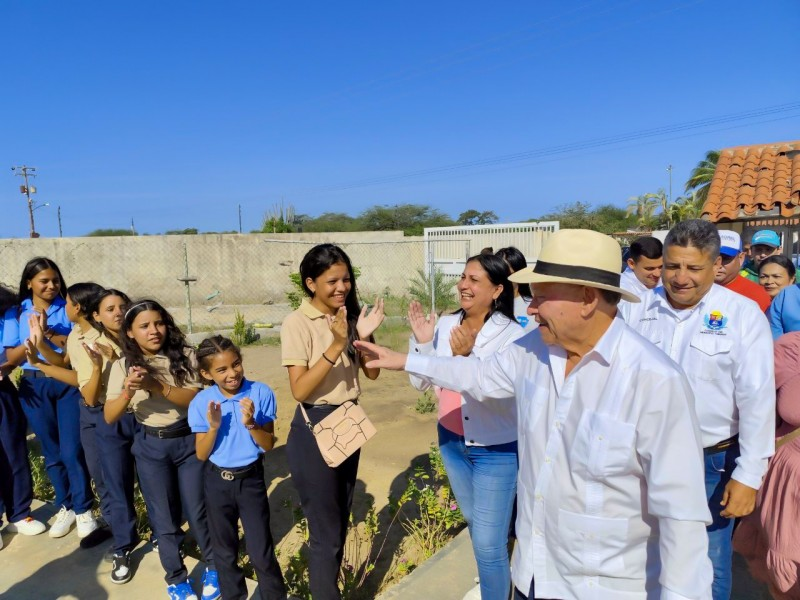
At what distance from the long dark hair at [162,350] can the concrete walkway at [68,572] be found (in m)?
1.22

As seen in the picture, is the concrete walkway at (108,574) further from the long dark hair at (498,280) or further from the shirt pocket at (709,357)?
the shirt pocket at (709,357)

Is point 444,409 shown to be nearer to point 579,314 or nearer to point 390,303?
point 579,314

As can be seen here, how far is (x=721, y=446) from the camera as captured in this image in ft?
7.54

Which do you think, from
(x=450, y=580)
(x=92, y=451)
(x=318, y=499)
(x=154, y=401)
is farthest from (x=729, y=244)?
(x=92, y=451)

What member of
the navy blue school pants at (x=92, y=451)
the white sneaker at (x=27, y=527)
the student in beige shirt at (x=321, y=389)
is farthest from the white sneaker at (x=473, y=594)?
the white sneaker at (x=27, y=527)

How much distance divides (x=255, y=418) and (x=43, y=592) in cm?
173

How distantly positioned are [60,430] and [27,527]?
2.29ft

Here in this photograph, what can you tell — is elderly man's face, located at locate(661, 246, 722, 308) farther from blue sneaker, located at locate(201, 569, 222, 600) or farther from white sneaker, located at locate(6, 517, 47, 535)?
white sneaker, located at locate(6, 517, 47, 535)

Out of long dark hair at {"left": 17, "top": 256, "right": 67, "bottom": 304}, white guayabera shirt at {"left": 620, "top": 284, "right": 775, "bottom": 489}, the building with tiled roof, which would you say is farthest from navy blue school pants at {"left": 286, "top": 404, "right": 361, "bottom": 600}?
the building with tiled roof

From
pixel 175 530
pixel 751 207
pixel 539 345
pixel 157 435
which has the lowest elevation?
pixel 175 530

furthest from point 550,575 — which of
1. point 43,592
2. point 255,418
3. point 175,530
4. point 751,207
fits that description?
point 751,207

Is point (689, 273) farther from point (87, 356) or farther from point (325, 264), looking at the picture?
point (87, 356)

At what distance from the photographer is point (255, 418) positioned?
8.93 feet

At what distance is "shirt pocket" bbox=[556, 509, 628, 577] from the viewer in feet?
4.90
